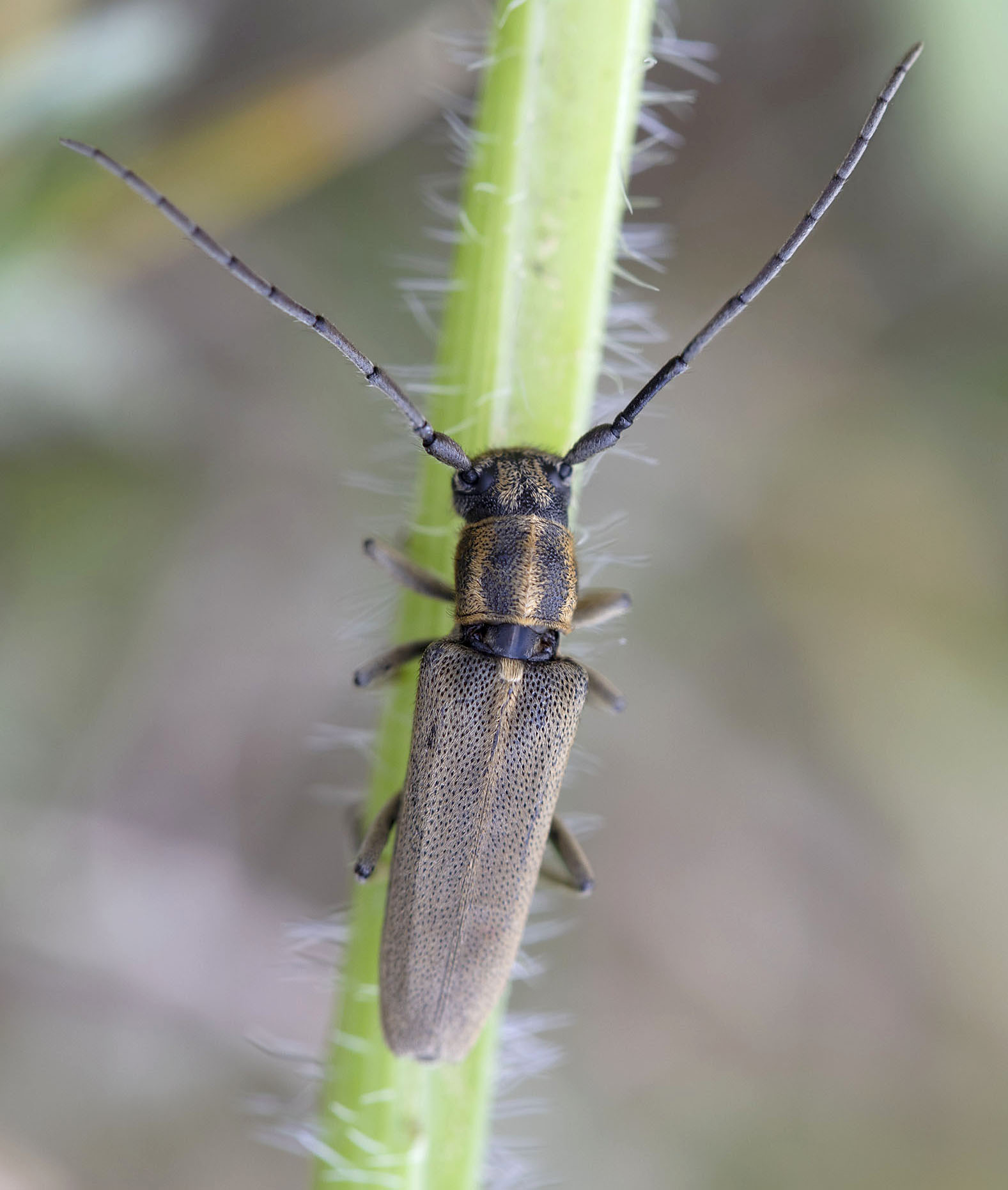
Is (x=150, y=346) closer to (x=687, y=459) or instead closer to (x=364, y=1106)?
(x=687, y=459)

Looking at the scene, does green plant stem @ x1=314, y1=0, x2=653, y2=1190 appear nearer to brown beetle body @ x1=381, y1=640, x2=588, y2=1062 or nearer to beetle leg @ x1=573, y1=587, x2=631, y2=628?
brown beetle body @ x1=381, y1=640, x2=588, y2=1062

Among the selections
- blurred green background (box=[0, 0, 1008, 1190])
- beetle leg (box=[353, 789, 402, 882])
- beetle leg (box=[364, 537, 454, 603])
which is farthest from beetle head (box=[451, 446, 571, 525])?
blurred green background (box=[0, 0, 1008, 1190])

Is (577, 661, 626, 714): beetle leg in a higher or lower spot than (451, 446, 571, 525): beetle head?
lower

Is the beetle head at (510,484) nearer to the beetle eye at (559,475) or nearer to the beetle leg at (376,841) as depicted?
the beetle eye at (559,475)

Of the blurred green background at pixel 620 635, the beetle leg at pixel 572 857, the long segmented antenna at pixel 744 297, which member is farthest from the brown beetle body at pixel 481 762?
the blurred green background at pixel 620 635

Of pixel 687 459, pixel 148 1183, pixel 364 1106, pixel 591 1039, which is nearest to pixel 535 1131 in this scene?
pixel 591 1039

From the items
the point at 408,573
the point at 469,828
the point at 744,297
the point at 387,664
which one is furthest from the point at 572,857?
the point at 744,297

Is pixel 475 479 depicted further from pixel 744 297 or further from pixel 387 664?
pixel 744 297
